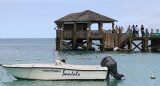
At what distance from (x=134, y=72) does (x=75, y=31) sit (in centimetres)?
2432

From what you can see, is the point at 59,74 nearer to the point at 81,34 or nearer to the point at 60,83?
the point at 60,83

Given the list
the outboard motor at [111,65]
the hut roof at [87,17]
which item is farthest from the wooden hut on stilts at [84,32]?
the outboard motor at [111,65]

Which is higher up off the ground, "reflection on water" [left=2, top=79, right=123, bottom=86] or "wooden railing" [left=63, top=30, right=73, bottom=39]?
"wooden railing" [left=63, top=30, right=73, bottom=39]

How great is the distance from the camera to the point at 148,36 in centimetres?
5412

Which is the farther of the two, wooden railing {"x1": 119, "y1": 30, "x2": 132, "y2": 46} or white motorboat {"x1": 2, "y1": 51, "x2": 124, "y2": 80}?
wooden railing {"x1": 119, "y1": 30, "x2": 132, "y2": 46}

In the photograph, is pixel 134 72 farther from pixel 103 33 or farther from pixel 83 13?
pixel 83 13

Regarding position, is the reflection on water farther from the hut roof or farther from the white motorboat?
the hut roof

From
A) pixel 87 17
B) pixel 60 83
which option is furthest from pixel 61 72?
pixel 87 17

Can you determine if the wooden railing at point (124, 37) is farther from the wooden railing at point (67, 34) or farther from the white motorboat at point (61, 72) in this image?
the white motorboat at point (61, 72)

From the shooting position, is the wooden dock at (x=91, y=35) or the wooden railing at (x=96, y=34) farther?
the wooden railing at (x=96, y=34)

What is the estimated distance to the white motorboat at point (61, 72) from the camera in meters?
24.5

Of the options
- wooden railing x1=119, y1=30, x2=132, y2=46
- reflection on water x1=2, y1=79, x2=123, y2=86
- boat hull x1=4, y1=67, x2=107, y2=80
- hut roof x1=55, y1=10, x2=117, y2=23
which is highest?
hut roof x1=55, y1=10, x2=117, y2=23

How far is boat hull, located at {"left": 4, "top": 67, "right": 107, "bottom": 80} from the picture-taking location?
968 inches

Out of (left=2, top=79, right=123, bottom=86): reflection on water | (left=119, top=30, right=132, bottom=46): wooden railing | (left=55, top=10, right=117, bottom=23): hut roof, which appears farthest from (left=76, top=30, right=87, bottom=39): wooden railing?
(left=2, top=79, right=123, bottom=86): reflection on water
